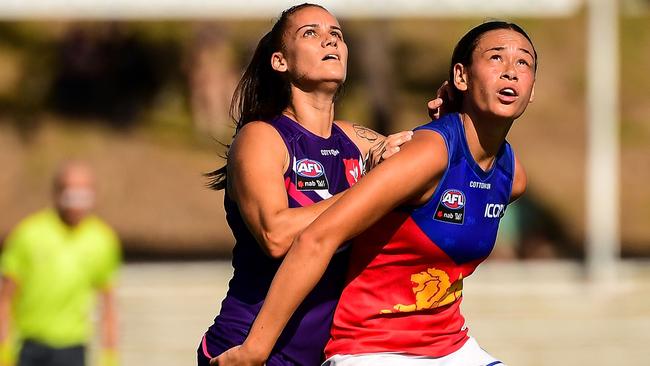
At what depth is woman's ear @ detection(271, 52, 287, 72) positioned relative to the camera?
530 centimetres

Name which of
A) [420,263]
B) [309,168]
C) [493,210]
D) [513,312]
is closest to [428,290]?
[420,263]

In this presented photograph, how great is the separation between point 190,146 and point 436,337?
27.3 meters

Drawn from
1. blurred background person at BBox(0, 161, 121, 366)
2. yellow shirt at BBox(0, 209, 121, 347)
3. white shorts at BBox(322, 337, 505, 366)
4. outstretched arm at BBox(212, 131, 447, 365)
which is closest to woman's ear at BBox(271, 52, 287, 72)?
outstretched arm at BBox(212, 131, 447, 365)

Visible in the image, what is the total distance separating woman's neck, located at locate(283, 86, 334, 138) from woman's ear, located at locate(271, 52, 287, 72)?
0.09m

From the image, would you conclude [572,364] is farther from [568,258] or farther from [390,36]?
[390,36]

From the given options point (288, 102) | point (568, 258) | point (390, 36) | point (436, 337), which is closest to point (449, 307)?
point (436, 337)

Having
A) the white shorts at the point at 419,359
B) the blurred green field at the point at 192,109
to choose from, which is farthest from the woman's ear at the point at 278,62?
the blurred green field at the point at 192,109

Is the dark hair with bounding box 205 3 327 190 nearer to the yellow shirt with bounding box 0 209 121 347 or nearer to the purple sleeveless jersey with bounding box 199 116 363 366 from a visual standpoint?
the purple sleeveless jersey with bounding box 199 116 363 366

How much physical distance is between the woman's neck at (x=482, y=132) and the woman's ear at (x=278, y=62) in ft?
2.57

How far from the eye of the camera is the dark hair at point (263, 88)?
5.32 meters

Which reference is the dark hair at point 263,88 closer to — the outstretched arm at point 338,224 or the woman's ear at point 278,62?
the woman's ear at point 278,62

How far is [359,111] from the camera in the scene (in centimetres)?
3212

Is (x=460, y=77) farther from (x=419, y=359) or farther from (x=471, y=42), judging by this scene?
(x=419, y=359)

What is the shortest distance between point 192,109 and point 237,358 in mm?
28420
